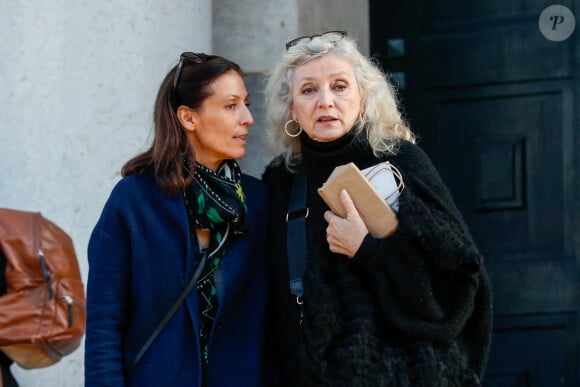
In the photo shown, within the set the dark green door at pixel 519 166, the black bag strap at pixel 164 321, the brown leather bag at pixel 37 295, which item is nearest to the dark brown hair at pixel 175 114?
the black bag strap at pixel 164 321

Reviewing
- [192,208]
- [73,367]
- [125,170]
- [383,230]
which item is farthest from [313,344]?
[73,367]

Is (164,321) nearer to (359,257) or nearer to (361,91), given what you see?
(359,257)

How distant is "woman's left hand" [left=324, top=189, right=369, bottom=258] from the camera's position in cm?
289

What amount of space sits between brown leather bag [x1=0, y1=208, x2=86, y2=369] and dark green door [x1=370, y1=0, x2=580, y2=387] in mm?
1931

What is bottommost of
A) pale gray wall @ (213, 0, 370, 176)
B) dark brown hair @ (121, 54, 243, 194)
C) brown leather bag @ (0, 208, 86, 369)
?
brown leather bag @ (0, 208, 86, 369)

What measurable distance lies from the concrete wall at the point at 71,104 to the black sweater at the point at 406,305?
184cm

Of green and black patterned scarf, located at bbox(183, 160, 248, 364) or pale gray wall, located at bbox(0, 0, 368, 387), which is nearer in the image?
green and black patterned scarf, located at bbox(183, 160, 248, 364)

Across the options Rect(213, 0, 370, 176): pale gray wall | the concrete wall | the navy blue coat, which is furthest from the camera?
Rect(213, 0, 370, 176): pale gray wall

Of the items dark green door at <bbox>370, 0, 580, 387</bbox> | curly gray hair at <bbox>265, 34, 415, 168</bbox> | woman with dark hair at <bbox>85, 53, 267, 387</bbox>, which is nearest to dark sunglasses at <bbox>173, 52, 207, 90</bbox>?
woman with dark hair at <bbox>85, 53, 267, 387</bbox>

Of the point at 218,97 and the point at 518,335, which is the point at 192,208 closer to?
the point at 218,97

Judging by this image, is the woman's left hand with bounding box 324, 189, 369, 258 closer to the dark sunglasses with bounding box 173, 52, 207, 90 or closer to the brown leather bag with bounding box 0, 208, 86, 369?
the dark sunglasses with bounding box 173, 52, 207, 90

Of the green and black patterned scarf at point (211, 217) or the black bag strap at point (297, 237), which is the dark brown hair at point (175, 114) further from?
the black bag strap at point (297, 237)

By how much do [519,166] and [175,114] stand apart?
6.93 ft

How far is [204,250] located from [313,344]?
53 cm
